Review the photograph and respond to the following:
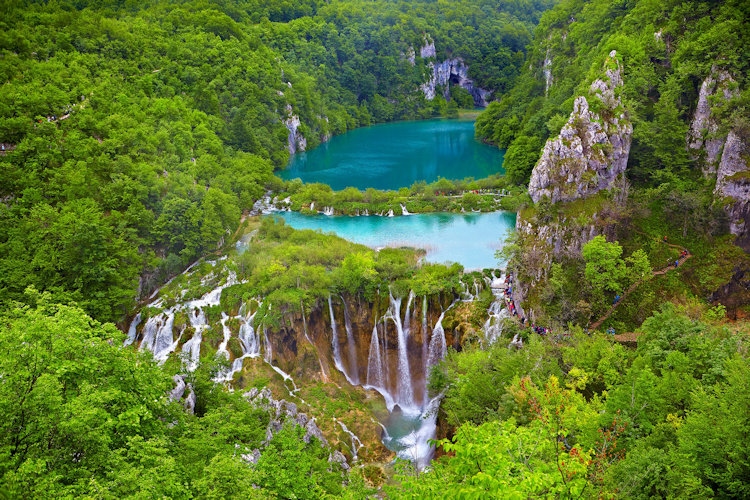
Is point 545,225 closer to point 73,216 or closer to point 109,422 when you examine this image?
point 109,422

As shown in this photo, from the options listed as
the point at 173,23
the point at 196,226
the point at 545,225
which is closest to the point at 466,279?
the point at 545,225

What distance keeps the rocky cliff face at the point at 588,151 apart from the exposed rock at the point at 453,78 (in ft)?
295

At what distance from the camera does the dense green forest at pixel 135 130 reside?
93.8ft

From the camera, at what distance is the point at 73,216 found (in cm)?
2898

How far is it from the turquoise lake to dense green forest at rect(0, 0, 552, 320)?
939 cm

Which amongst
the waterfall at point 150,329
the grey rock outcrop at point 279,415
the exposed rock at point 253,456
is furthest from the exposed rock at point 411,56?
the exposed rock at point 253,456

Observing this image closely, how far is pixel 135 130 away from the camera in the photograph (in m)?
39.0

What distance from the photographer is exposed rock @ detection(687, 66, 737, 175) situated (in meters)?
29.0

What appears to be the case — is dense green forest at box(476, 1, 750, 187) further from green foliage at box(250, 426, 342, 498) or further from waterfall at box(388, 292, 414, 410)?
green foliage at box(250, 426, 342, 498)

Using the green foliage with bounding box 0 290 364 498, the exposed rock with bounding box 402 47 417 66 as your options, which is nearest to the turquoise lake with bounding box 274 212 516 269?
the green foliage with bounding box 0 290 364 498

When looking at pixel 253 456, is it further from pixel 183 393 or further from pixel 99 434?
pixel 99 434

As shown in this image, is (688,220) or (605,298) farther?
(688,220)

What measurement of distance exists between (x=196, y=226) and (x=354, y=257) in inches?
513

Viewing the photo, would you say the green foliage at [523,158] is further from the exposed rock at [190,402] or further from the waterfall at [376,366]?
the exposed rock at [190,402]
